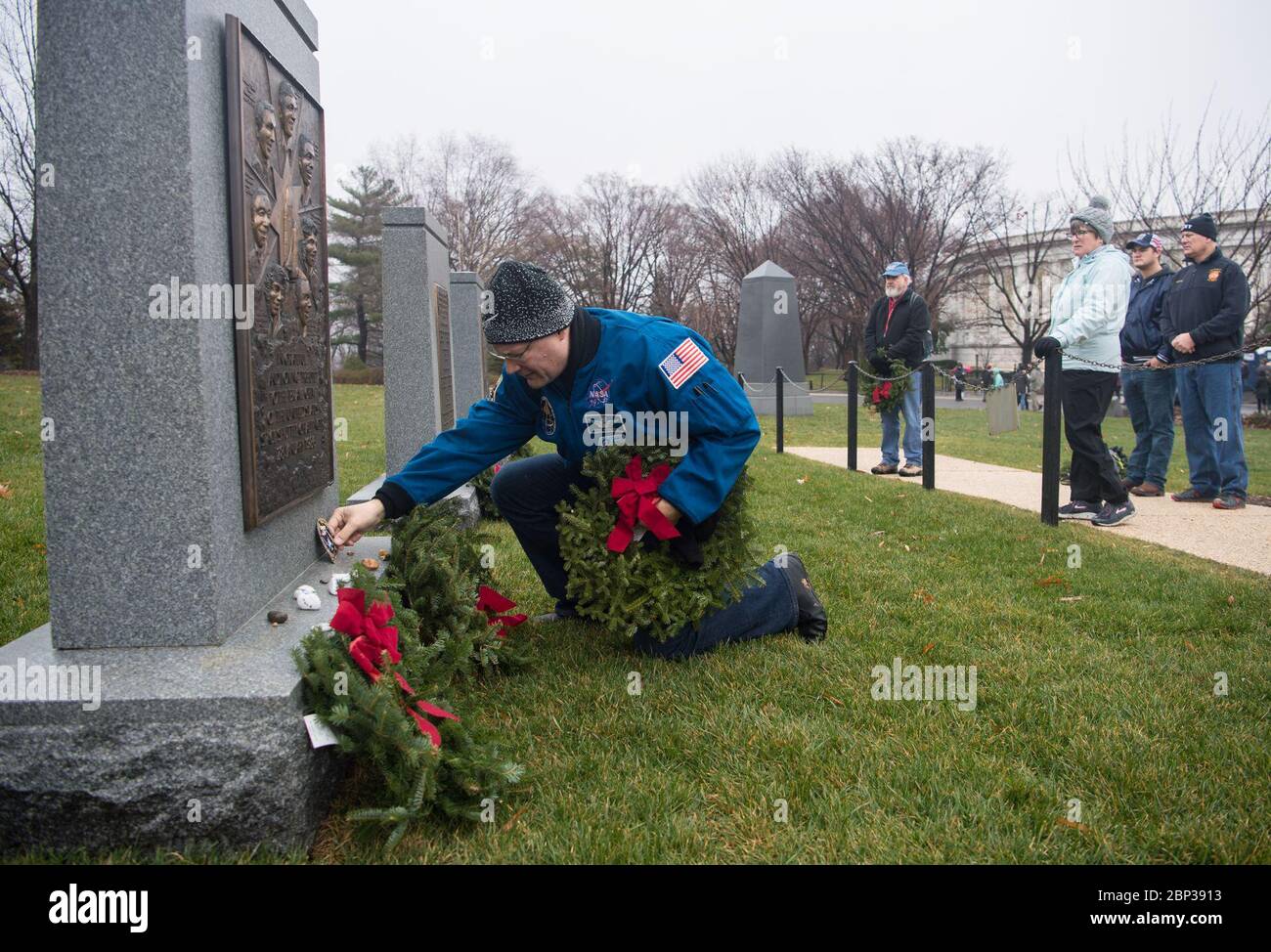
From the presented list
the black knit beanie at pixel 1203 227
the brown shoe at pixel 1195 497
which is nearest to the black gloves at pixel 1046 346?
the black knit beanie at pixel 1203 227

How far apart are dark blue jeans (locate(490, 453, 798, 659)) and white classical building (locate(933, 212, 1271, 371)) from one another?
13.1m

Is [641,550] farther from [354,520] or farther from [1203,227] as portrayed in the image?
[1203,227]

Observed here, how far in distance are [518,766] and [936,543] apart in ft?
14.1

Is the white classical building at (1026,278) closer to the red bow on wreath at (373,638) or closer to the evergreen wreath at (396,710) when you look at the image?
the evergreen wreath at (396,710)

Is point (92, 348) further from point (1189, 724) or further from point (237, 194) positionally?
point (1189, 724)

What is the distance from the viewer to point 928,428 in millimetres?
8773

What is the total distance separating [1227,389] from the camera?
788 cm

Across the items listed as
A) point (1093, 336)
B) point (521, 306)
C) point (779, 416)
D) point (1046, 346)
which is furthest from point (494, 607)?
point (779, 416)

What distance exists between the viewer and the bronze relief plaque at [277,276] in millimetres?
2939

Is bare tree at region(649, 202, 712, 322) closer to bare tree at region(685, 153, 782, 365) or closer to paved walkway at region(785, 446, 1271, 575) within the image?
bare tree at region(685, 153, 782, 365)

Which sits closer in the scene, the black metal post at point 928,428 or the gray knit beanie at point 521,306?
the gray knit beanie at point 521,306

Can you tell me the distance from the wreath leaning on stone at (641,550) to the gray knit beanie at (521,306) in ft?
1.86

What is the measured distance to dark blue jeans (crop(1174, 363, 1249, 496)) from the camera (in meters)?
7.90

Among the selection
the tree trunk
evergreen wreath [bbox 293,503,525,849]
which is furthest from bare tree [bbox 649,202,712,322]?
evergreen wreath [bbox 293,503,525,849]
